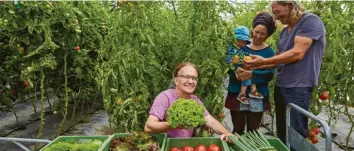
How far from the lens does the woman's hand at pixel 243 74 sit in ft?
9.07

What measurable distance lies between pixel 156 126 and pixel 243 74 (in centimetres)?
92

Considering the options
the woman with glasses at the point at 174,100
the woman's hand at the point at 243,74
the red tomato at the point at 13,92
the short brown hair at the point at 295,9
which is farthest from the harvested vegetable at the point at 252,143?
the red tomato at the point at 13,92

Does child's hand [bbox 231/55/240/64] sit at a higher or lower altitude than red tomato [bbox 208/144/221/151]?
higher

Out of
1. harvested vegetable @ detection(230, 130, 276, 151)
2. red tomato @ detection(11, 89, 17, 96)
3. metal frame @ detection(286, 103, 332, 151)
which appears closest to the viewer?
metal frame @ detection(286, 103, 332, 151)

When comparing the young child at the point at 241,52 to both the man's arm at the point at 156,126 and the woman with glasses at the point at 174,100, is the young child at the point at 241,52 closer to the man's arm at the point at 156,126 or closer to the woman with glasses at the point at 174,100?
the woman with glasses at the point at 174,100

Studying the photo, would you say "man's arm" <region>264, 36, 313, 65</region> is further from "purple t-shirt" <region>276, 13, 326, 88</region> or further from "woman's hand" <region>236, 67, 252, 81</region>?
"woman's hand" <region>236, 67, 252, 81</region>

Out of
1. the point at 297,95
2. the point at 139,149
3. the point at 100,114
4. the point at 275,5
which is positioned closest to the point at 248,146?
the point at 139,149

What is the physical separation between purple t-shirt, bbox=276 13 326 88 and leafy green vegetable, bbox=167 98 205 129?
0.89 metres

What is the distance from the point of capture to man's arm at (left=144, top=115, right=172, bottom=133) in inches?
83.0

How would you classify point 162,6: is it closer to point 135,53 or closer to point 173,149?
point 135,53

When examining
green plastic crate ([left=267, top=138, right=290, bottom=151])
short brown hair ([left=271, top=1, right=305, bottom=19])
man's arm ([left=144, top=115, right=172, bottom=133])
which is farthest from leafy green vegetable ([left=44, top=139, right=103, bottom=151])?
short brown hair ([left=271, top=1, right=305, bottom=19])

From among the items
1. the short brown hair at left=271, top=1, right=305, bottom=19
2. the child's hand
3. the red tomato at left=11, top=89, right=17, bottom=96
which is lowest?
the red tomato at left=11, top=89, right=17, bottom=96

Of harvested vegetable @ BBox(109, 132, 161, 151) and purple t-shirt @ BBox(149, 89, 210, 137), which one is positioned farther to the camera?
purple t-shirt @ BBox(149, 89, 210, 137)

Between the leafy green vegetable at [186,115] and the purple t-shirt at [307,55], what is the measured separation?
894 millimetres
